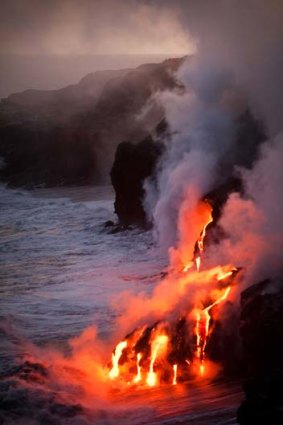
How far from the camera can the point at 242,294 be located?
50.3ft

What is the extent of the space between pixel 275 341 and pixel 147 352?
3.76 m

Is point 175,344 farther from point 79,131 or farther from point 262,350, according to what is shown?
point 79,131

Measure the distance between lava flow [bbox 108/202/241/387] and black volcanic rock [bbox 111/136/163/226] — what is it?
58.9ft

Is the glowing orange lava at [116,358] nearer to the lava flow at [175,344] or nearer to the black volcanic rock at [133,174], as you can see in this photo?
the lava flow at [175,344]

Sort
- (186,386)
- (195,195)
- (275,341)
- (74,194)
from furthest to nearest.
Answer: (74,194) < (195,195) < (186,386) < (275,341)

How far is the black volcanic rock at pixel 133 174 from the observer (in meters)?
35.4

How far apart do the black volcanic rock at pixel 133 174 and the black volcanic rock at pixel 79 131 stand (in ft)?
58.3

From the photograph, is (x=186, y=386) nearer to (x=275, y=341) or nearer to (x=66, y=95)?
(x=275, y=341)

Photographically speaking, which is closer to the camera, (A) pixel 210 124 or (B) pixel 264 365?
Result: (B) pixel 264 365

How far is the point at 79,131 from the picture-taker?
61156 mm

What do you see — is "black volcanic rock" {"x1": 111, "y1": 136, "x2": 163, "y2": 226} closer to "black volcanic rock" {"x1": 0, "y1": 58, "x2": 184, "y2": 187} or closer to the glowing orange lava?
"black volcanic rock" {"x1": 0, "y1": 58, "x2": 184, "y2": 187}

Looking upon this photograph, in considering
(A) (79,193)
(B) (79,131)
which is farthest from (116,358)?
(B) (79,131)

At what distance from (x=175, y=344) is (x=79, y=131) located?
1855 inches

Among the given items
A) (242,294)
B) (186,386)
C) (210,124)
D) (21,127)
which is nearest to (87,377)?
(186,386)
